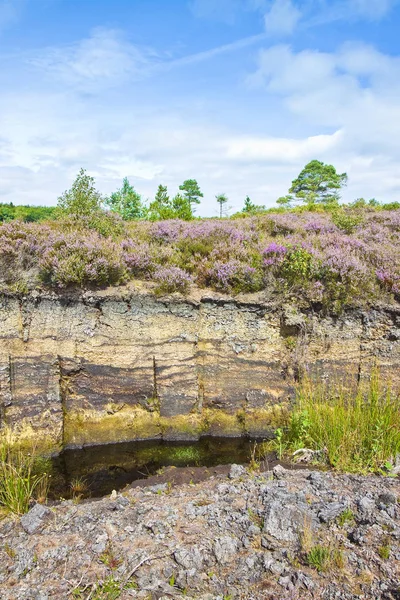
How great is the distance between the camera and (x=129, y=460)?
413 inches

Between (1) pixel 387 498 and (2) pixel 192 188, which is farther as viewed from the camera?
(2) pixel 192 188

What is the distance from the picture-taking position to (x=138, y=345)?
1151 centimetres

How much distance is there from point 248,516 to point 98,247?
8107 mm

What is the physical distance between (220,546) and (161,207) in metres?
18.5

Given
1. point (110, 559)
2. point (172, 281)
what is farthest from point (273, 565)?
point (172, 281)

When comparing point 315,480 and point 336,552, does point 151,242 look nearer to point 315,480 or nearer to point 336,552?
point 315,480

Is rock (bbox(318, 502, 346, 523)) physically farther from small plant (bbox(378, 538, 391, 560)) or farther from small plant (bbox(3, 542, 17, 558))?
small plant (bbox(3, 542, 17, 558))

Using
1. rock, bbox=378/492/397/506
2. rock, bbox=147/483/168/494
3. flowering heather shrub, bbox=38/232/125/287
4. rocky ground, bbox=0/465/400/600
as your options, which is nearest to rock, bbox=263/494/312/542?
rocky ground, bbox=0/465/400/600

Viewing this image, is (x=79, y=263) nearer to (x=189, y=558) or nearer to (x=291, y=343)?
(x=291, y=343)

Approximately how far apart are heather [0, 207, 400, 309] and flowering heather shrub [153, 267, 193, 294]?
27mm

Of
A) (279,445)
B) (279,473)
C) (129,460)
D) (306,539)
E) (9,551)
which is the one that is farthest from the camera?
(129,460)

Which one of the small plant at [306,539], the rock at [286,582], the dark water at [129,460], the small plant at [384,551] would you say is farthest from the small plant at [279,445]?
the rock at [286,582]

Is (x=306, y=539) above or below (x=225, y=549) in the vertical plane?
above

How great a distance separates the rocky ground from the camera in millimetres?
4965
